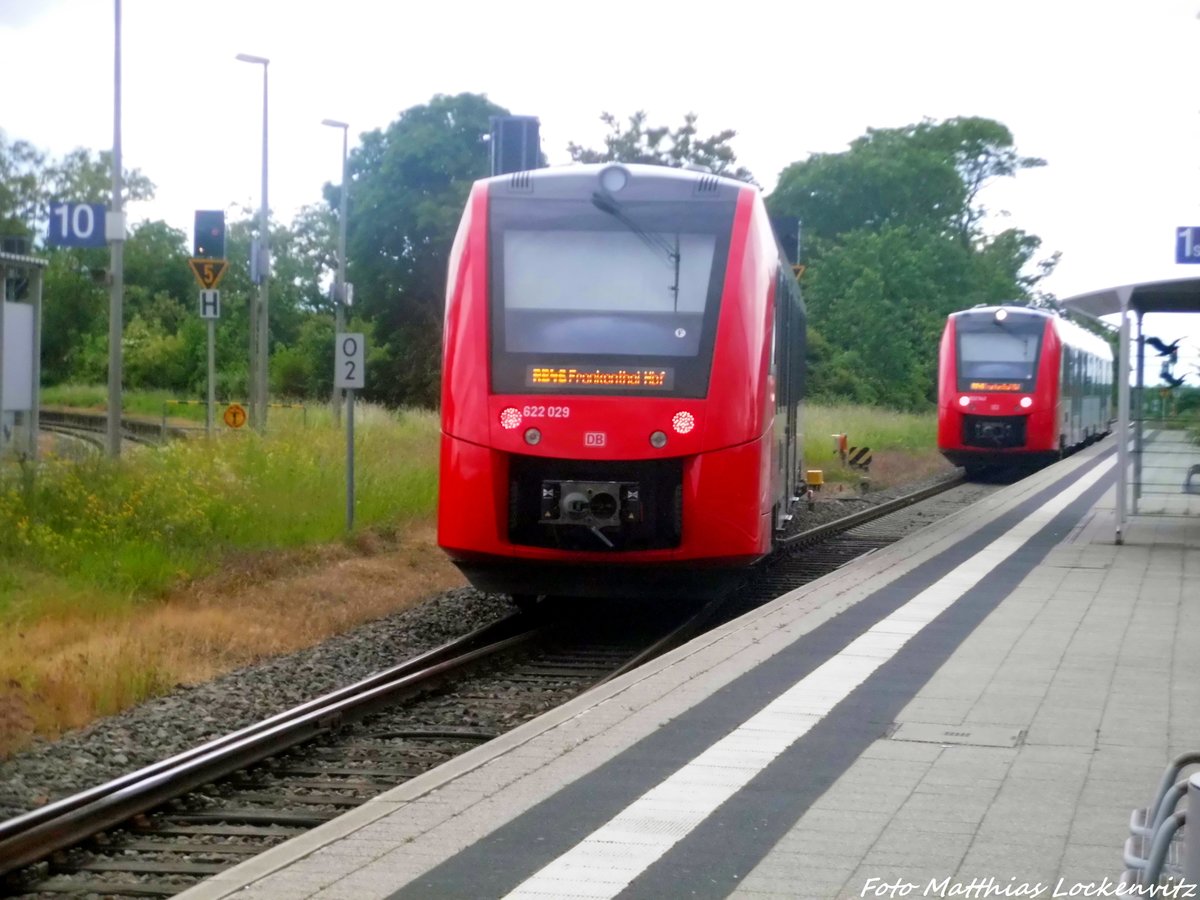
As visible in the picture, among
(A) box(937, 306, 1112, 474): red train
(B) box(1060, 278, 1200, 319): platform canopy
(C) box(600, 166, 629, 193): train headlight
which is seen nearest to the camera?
(C) box(600, 166, 629, 193): train headlight

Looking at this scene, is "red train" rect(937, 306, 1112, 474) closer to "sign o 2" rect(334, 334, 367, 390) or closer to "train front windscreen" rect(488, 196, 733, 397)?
"sign o 2" rect(334, 334, 367, 390)

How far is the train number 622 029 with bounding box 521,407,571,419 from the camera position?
34.7 feet

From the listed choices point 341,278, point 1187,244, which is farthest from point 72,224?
point 341,278

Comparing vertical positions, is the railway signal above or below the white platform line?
above

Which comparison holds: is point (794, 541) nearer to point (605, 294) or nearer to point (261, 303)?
point (605, 294)

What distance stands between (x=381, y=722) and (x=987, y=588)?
17.3 ft

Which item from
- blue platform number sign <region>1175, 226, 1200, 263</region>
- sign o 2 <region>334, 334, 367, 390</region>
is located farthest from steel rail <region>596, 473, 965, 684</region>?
blue platform number sign <region>1175, 226, 1200, 263</region>

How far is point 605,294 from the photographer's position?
10984mm

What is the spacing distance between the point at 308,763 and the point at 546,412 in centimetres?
347

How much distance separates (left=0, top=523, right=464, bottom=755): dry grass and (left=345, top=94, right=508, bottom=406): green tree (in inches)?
1425

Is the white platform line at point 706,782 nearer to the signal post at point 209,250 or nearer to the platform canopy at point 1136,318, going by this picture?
the platform canopy at point 1136,318

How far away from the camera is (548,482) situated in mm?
10695

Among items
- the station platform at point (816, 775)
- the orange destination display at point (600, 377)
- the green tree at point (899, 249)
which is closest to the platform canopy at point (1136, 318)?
the station platform at point (816, 775)

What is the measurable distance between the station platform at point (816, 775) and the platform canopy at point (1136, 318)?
4424 mm
